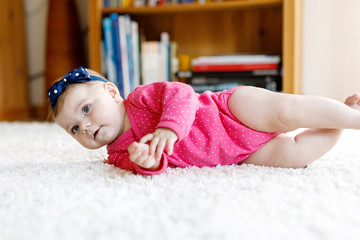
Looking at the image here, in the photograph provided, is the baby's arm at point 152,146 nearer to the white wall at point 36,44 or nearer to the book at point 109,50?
the book at point 109,50

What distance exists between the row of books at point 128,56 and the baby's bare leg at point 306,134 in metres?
1.04

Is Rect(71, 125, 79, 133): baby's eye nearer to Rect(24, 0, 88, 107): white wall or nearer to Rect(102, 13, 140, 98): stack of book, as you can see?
Rect(102, 13, 140, 98): stack of book

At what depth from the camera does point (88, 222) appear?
0.49 m

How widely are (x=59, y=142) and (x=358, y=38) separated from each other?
53.9 inches

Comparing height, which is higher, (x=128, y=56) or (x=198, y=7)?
(x=198, y=7)

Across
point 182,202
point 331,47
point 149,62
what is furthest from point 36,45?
point 182,202

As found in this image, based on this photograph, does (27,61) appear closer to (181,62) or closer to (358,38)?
(181,62)

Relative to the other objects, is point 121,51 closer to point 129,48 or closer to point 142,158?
point 129,48

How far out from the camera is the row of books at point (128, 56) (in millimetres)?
1769

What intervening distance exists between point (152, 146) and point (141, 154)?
0.08 ft

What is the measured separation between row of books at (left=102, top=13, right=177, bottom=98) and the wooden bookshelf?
2.0 inches

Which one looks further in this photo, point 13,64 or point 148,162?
point 13,64

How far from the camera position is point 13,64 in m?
2.20

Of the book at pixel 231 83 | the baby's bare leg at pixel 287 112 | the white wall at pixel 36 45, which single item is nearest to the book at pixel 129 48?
the book at pixel 231 83
